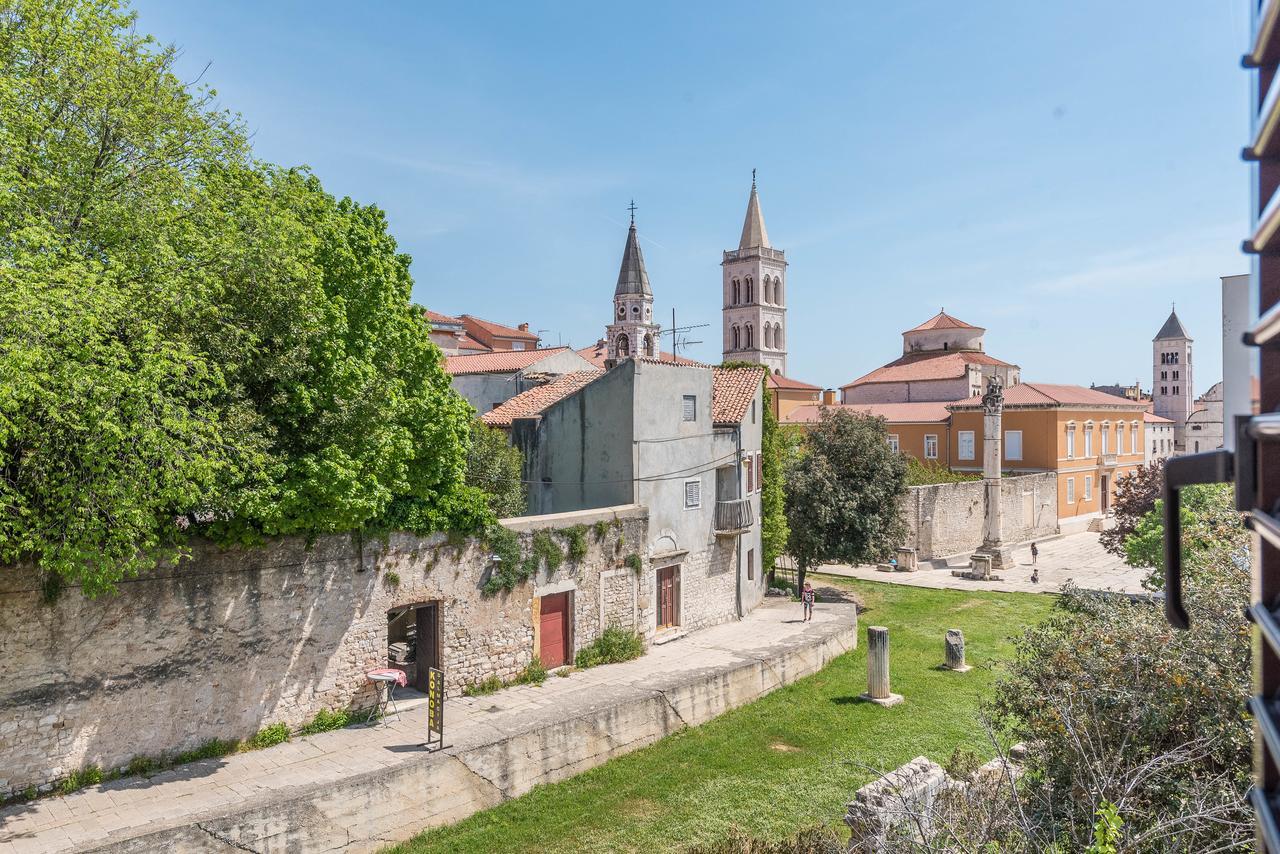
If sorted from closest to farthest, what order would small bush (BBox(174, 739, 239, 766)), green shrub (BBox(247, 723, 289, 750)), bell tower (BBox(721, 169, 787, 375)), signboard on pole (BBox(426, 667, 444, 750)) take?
small bush (BBox(174, 739, 239, 766)), signboard on pole (BBox(426, 667, 444, 750)), green shrub (BBox(247, 723, 289, 750)), bell tower (BBox(721, 169, 787, 375))

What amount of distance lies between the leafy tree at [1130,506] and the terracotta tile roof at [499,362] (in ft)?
73.2

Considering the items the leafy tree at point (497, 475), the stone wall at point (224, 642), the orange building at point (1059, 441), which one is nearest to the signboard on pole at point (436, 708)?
the stone wall at point (224, 642)

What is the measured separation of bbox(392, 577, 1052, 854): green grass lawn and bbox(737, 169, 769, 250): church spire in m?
59.4

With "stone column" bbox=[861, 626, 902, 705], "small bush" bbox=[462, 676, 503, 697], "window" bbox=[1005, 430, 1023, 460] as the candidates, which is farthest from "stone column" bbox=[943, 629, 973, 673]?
"window" bbox=[1005, 430, 1023, 460]

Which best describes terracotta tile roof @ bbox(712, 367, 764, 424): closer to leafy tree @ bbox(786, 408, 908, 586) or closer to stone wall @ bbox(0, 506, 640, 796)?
leafy tree @ bbox(786, 408, 908, 586)

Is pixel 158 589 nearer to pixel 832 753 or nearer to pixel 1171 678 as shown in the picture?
pixel 832 753

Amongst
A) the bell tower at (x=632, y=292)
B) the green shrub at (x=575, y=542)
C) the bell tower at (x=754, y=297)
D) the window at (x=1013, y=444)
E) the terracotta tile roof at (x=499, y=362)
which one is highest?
the bell tower at (x=754, y=297)

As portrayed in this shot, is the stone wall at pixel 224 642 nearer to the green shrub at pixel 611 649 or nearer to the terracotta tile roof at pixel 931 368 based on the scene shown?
the green shrub at pixel 611 649

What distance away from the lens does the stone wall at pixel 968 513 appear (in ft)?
121

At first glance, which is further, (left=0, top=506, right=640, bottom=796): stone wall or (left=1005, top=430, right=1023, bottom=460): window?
(left=1005, top=430, right=1023, bottom=460): window

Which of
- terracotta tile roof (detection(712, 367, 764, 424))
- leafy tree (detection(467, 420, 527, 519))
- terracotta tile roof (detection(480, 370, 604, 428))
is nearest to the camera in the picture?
leafy tree (detection(467, 420, 527, 519))

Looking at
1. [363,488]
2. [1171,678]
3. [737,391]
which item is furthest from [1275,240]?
[737,391]

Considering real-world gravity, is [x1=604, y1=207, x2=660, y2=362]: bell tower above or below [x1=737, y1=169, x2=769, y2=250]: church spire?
below

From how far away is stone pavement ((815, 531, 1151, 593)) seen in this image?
3139 cm
